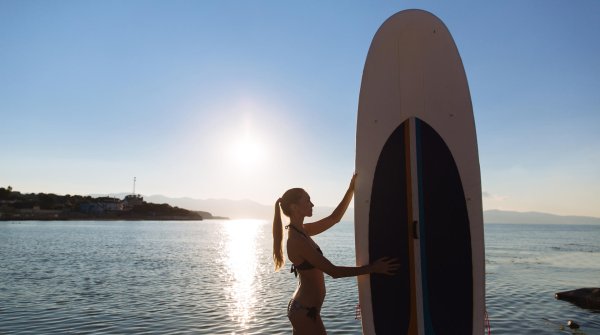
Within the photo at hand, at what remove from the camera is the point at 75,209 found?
495ft

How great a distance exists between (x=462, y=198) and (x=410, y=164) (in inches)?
25.1

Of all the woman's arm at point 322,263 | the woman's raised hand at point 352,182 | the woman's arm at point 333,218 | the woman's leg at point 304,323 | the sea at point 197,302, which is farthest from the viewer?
the sea at point 197,302

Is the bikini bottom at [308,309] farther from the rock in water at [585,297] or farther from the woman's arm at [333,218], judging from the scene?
the rock in water at [585,297]

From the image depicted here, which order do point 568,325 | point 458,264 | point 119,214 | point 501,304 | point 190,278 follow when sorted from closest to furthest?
point 458,264 → point 568,325 → point 501,304 → point 190,278 → point 119,214

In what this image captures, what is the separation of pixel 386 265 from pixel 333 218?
0.82 metres

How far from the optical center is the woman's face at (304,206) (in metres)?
3.56

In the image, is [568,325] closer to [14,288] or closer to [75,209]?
[14,288]

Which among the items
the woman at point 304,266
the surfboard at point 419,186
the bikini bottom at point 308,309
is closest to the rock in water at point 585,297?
the surfboard at point 419,186

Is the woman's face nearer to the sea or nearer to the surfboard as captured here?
the surfboard

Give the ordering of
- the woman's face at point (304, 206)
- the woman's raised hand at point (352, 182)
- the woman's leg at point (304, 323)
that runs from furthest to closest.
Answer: the woman's raised hand at point (352, 182), the woman's face at point (304, 206), the woman's leg at point (304, 323)

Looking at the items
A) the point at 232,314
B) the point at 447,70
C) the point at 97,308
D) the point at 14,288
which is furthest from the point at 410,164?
the point at 14,288

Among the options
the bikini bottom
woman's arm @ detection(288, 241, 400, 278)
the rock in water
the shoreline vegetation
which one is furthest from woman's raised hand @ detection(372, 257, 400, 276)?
the shoreline vegetation

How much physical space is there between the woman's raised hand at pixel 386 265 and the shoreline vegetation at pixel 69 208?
5854 inches

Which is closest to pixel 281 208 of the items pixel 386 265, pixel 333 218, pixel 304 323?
pixel 333 218
